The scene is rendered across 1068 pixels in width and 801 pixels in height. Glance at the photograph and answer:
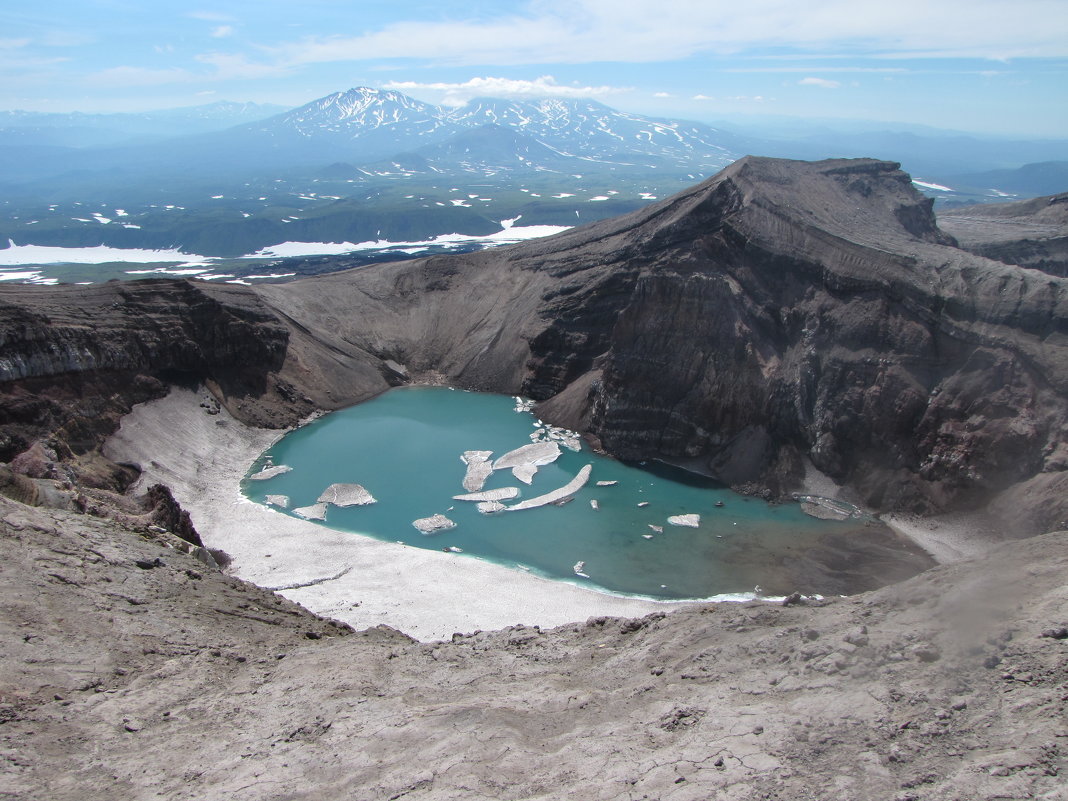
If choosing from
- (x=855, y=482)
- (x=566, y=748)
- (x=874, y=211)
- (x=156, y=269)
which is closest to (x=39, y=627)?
(x=566, y=748)

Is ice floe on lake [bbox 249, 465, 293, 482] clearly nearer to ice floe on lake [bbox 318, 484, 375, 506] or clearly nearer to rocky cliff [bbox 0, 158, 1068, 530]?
ice floe on lake [bbox 318, 484, 375, 506]

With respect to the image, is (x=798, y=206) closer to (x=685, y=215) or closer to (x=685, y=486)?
(x=685, y=215)

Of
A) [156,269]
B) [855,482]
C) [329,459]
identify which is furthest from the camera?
[156,269]

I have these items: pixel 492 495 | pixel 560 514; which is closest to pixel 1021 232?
pixel 560 514

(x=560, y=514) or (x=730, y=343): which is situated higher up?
(x=730, y=343)

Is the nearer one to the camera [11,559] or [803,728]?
[803,728]

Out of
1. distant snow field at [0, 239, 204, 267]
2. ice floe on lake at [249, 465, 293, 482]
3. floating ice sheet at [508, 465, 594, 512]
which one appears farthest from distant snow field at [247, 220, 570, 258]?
floating ice sheet at [508, 465, 594, 512]

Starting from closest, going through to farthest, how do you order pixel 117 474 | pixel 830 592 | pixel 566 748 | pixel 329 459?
1. pixel 566 748
2. pixel 830 592
3. pixel 117 474
4. pixel 329 459

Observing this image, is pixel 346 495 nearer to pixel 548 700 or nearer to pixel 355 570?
pixel 355 570
